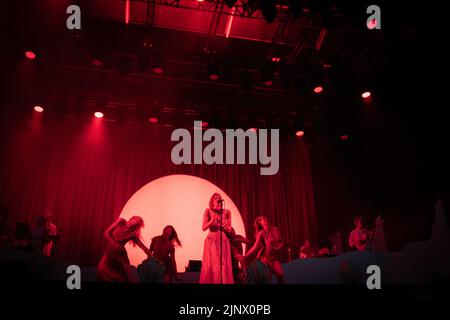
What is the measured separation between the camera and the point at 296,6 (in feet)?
20.2

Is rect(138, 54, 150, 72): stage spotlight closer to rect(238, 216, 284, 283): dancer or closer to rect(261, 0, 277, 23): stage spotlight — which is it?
rect(261, 0, 277, 23): stage spotlight

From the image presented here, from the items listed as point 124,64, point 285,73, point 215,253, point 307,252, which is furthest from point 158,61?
point 307,252

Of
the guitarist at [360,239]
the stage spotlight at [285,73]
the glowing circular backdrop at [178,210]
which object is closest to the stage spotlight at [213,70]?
the stage spotlight at [285,73]

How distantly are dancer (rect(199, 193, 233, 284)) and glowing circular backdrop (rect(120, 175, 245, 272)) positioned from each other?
2.30m

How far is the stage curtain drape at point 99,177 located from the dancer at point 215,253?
9.84 ft

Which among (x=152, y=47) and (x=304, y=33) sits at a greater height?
(x=304, y=33)

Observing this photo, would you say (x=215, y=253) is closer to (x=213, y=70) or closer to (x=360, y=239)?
(x=360, y=239)

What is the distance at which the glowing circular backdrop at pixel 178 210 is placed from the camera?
914 centimetres

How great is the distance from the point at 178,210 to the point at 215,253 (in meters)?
2.95

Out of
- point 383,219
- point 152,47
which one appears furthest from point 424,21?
point 152,47

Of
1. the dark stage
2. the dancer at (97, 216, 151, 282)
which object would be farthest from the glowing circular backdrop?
the dancer at (97, 216, 151, 282)

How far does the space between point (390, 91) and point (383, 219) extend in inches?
121
